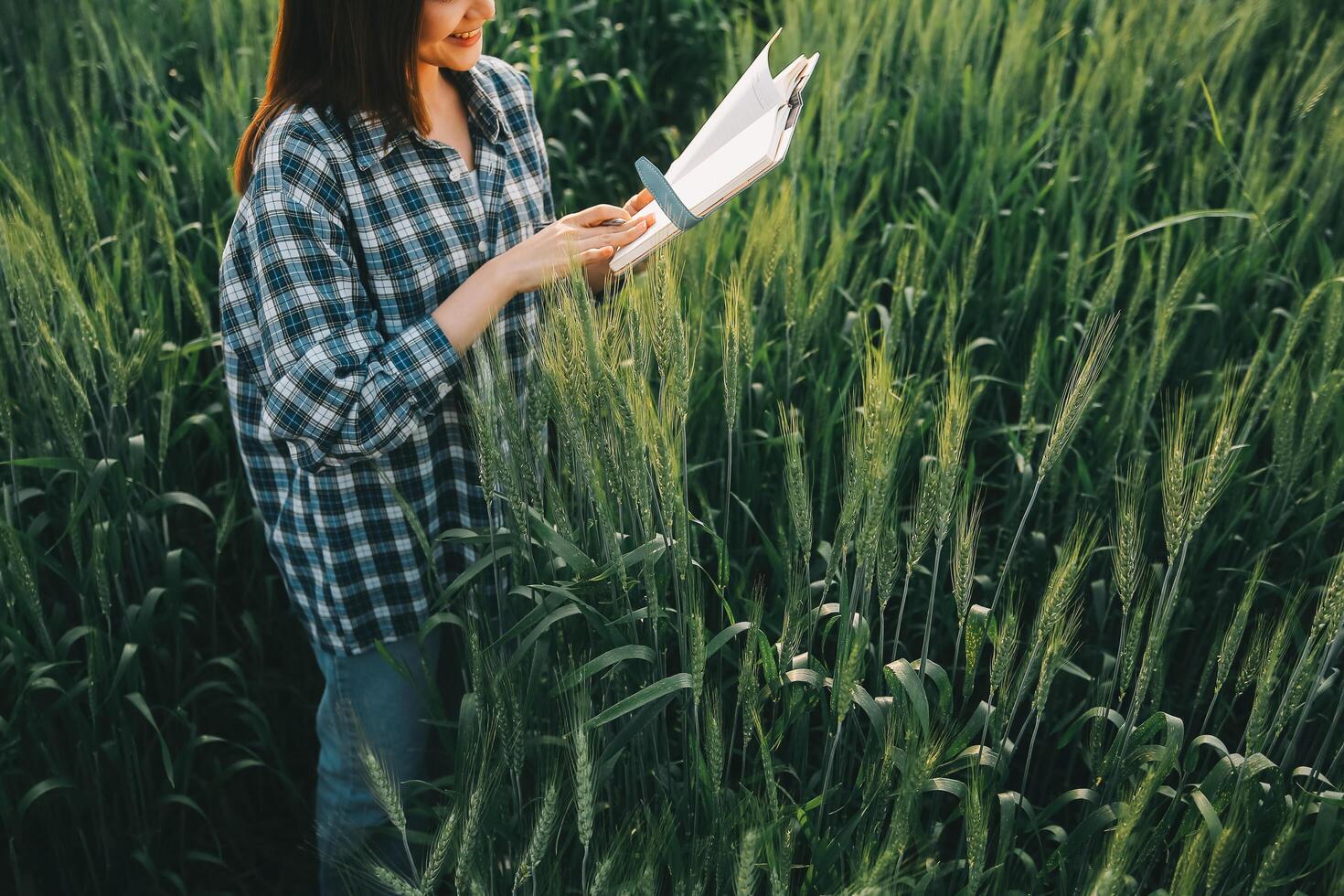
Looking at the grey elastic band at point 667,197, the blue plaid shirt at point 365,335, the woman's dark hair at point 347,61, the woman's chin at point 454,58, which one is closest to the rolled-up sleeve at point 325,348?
the blue plaid shirt at point 365,335

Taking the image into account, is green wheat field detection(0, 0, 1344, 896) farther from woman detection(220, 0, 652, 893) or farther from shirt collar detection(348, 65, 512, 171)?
shirt collar detection(348, 65, 512, 171)

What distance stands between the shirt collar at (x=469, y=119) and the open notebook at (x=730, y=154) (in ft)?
1.01

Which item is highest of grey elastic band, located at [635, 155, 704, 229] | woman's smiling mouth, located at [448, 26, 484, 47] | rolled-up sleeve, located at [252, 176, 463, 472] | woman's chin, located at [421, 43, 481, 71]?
woman's smiling mouth, located at [448, 26, 484, 47]

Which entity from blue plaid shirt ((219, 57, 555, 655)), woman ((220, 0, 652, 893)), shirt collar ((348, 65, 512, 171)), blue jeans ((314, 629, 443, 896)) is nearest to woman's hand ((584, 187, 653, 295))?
woman ((220, 0, 652, 893))

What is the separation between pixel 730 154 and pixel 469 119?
477 millimetres

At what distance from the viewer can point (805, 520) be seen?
1366mm

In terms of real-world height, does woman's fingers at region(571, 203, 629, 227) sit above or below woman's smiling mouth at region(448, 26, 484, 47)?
below

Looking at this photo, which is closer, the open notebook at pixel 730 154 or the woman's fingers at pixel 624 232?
the open notebook at pixel 730 154

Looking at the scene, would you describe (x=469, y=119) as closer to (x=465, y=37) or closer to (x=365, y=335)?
(x=465, y=37)

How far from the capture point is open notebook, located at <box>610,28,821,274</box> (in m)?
1.36

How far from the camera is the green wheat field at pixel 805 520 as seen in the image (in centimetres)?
135

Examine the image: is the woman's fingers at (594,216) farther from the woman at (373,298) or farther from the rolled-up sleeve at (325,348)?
the rolled-up sleeve at (325,348)

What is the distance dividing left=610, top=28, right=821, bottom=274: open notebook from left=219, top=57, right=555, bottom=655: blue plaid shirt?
27cm

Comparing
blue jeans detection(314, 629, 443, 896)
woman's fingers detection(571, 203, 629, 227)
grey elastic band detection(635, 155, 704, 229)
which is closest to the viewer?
grey elastic band detection(635, 155, 704, 229)
